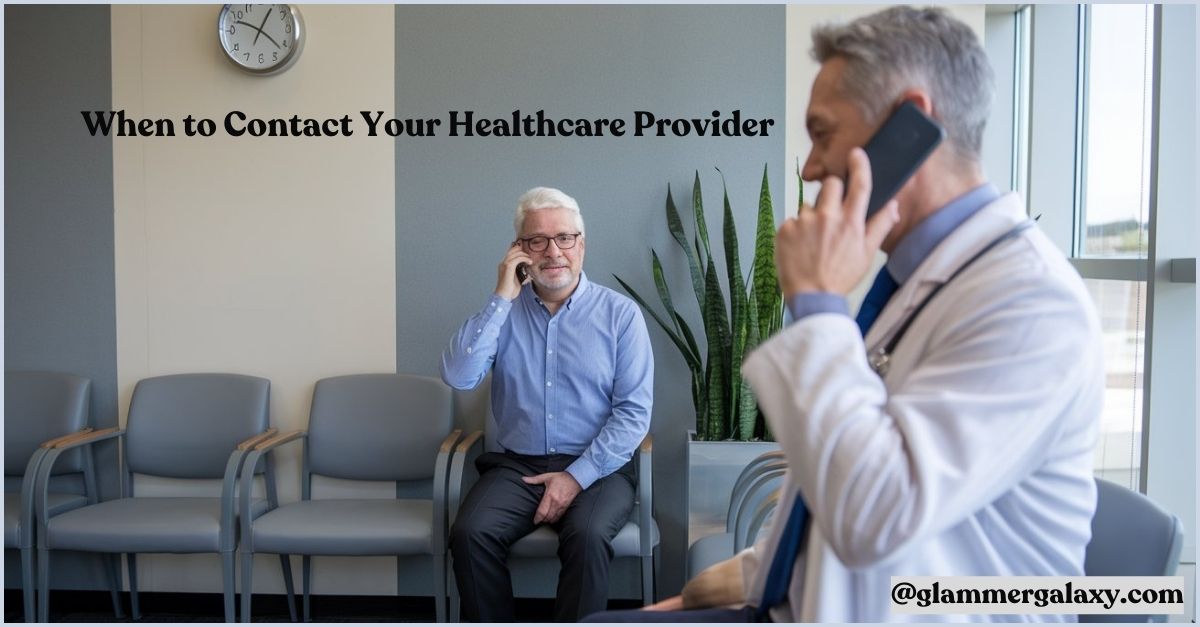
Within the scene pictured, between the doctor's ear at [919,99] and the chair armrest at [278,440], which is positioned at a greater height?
the doctor's ear at [919,99]

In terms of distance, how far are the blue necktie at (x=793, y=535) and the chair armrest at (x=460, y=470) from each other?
1.94m

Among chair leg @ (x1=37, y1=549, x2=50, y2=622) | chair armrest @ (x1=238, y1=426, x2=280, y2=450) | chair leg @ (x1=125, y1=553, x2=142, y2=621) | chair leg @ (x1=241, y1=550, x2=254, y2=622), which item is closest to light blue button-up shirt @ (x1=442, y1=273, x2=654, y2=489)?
chair armrest @ (x1=238, y1=426, x2=280, y2=450)

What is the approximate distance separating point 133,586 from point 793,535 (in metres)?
3.37

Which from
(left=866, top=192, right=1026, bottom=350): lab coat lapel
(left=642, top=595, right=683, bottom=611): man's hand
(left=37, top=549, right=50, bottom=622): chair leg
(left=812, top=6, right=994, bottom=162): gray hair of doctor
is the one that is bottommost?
(left=37, top=549, right=50, bottom=622): chair leg

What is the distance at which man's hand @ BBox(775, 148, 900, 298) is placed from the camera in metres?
1.17

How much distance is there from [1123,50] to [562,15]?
191 centimetres

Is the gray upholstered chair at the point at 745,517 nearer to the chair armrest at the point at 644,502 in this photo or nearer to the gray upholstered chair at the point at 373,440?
the chair armrest at the point at 644,502

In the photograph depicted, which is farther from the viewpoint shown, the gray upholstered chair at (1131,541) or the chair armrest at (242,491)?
the chair armrest at (242,491)

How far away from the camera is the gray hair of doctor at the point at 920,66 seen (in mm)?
1229

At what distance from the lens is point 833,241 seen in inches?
46.0

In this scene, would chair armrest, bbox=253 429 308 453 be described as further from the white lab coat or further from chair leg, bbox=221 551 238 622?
the white lab coat

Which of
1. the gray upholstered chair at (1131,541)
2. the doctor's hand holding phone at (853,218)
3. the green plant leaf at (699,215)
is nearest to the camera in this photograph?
the doctor's hand holding phone at (853,218)

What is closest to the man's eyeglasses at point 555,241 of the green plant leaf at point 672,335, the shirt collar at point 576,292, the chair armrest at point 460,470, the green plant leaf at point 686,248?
the shirt collar at point 576,292

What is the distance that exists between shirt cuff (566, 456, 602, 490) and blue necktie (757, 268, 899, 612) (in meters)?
1.78
